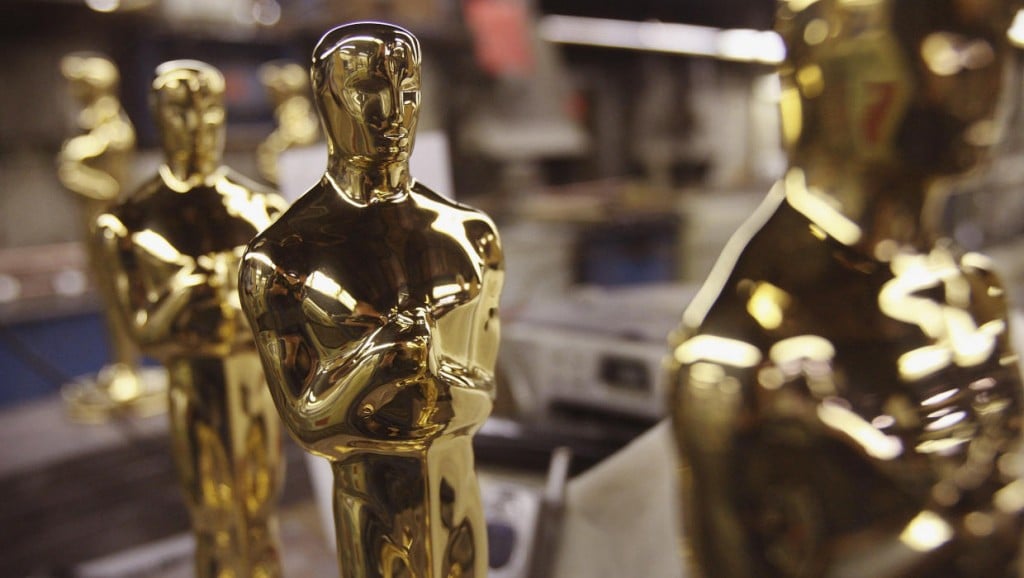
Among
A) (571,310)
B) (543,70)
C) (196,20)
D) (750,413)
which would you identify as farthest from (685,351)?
(543,70)

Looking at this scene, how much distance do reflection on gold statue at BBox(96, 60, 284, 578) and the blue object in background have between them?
75.3 inches

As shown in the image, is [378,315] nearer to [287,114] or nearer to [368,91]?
[368,91]

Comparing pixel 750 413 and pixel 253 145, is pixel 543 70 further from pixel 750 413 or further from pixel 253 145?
pixel 750 413

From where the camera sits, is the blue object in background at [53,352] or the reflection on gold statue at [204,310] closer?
the reflection on gold statue at [204,310]

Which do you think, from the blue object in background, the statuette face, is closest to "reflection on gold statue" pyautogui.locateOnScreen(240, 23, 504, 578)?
the statuette face

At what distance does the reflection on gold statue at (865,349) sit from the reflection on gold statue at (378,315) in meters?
0.08

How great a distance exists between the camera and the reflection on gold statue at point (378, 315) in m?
0.26

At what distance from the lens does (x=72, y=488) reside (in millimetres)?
833

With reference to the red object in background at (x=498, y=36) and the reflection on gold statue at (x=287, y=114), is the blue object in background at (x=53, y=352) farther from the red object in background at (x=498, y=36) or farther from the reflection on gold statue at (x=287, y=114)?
the reflection on gold statue at (x=287, y=114)

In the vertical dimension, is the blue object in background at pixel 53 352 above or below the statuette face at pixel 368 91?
below

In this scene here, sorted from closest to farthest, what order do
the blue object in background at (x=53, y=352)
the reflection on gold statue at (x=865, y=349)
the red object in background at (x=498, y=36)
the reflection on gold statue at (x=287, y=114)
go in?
the reflection on gold statue at (x=865, y=349) < the reflection on gold statue at (x=287, y=114) < the blue object in background at (x=53, y=352) < the red object in background at (x=498, y=36)

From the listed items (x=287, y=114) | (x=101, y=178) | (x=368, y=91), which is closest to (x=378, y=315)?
(x=368, y=91)

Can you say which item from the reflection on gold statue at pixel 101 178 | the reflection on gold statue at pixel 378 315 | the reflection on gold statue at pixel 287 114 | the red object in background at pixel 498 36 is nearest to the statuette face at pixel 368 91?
the reflection on gold statue at pixel 378 315

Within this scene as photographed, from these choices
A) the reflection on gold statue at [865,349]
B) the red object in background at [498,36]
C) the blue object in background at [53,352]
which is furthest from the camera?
the red object in background at [498,36]
